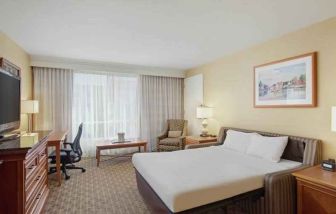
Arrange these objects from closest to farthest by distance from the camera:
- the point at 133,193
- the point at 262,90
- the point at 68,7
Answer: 1. the point at 68,7
2. the point at 133,193
3. the point at 262,90

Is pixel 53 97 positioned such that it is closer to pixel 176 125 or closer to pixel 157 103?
pixel 157 103

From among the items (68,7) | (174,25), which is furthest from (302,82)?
(68,7)

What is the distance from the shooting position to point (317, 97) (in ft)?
8.93

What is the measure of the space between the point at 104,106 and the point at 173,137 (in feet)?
6.93

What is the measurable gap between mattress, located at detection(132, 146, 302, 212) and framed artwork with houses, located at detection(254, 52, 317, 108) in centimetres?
98

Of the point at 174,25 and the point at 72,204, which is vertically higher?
the point at 174,25

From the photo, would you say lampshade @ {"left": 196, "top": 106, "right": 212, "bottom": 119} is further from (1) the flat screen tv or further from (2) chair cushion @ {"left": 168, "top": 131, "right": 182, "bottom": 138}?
(1) the flat screen tv

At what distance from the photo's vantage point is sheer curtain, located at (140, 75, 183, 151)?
572 centimetres

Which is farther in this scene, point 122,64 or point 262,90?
point 122,64

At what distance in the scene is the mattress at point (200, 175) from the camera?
1825 millimetres

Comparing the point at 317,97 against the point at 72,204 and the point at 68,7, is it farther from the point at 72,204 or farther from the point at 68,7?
the point at 72,204

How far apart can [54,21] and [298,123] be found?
3.87m

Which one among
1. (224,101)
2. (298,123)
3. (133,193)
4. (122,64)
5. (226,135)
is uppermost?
(122,64)

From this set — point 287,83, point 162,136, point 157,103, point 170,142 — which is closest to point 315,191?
point 287,83
